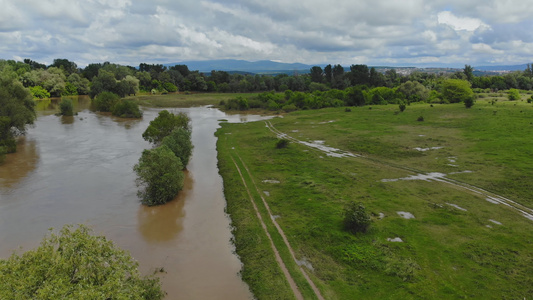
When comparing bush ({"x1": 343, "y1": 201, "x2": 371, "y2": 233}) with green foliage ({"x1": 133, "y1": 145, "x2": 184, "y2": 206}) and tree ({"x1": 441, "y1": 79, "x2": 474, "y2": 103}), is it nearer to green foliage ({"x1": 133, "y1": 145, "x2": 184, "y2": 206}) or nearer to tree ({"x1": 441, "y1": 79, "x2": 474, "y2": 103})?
green foliage ({"x1": 133, "y1": 145, "x2": 184, "y2": 206})

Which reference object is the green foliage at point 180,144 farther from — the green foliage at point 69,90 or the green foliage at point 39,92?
the green foliage at point 69,90

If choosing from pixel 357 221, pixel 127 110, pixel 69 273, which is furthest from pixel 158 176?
pixel 127 110

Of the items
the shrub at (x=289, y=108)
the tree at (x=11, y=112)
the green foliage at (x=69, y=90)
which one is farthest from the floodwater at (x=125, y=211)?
the green foliage at (x=69, y=90)

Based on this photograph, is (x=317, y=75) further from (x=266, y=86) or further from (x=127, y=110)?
(x=127, y=110)

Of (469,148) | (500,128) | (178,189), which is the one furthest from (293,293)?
(500,128)

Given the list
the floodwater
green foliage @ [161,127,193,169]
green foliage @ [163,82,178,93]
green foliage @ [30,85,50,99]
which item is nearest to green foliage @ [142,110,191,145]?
the floodwater

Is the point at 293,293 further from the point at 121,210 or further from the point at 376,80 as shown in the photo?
the point at 376,80
